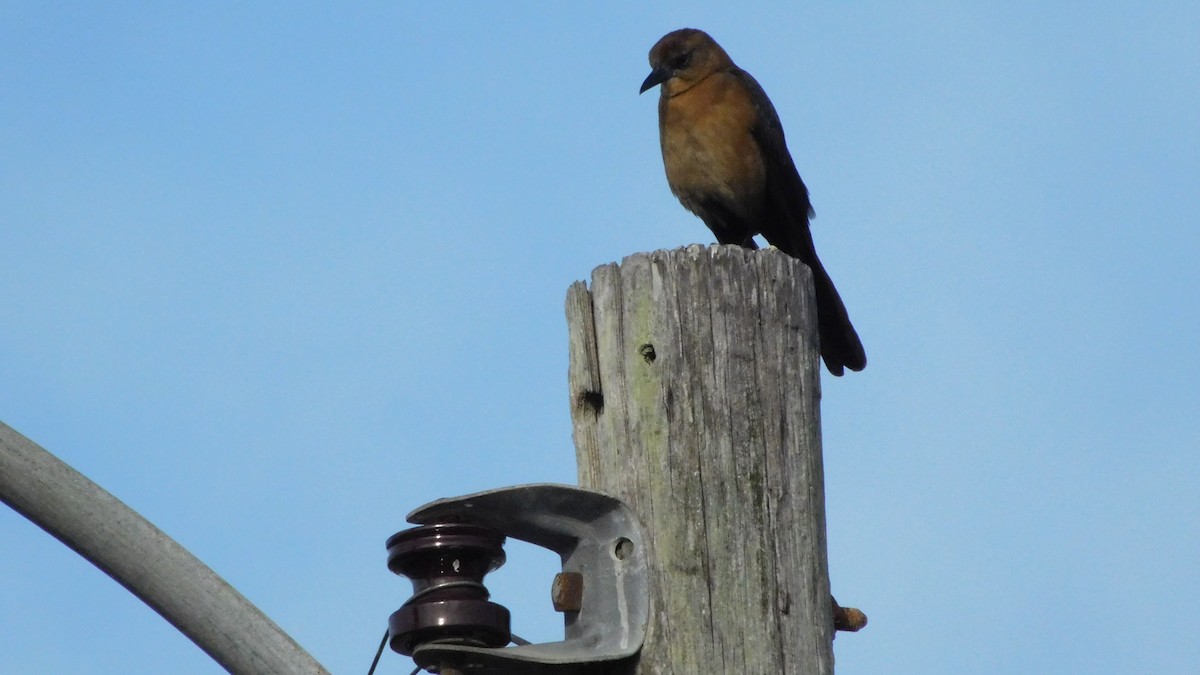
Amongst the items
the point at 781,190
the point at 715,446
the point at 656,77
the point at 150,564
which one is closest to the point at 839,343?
the point at 781,190

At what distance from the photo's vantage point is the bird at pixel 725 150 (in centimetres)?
698

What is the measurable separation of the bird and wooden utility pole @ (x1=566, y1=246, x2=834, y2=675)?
12.5ft

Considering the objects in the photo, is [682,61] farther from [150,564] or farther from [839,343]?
[150,564]

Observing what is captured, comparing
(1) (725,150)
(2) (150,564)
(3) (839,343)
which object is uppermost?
(1) (725,150)

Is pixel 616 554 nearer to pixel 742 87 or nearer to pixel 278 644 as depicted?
pixel 278 644

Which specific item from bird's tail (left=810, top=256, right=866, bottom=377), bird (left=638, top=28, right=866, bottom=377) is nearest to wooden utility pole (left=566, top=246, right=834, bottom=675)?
bird's tail (left=810, top=256, right=866, bottom=377)

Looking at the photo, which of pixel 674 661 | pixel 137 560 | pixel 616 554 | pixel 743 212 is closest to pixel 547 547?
pixel 616 554

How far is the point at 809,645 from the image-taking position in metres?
2.84

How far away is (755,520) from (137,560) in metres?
1.17

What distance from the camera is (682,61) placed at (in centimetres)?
732

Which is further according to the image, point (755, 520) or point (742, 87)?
point (742, 87)

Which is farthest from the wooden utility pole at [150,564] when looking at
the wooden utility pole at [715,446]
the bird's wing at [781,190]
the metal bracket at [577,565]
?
the bird's wing at [781,190]

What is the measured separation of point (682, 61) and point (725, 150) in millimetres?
641

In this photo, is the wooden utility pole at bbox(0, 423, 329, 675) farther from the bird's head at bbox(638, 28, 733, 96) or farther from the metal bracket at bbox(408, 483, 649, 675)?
the bird's head at bbox(638, 28, 733, 96)
